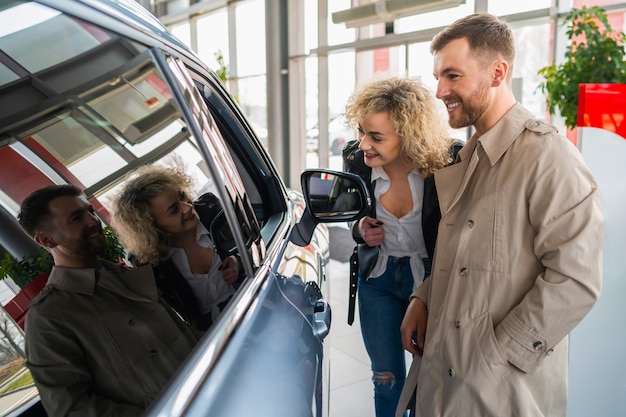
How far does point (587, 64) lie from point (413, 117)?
3380mm

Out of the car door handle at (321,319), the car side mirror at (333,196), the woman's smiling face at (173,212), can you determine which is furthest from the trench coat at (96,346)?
the car side mirror at (333,196)

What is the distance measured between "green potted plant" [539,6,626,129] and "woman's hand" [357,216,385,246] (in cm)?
343

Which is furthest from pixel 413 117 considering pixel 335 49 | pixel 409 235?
pixel 335 49

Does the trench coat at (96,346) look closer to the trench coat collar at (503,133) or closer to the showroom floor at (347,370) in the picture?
the trench coat collar at (503,133)

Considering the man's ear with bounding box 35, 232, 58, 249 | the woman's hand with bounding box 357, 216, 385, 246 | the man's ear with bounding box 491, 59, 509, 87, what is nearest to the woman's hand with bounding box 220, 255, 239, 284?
the man's ear with bounding box 35, 232, 58, 249

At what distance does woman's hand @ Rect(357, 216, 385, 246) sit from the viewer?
1954mm

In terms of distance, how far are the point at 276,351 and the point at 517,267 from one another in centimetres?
67

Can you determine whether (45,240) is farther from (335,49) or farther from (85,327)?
(335,49)

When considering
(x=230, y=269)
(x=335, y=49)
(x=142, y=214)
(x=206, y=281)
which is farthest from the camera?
(x=335, y=49)

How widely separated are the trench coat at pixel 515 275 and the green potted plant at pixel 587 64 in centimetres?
364

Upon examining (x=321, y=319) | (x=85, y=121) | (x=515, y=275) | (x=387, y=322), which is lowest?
(x=387, y=322)

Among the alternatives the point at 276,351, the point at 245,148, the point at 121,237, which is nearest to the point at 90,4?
the point at 121,237

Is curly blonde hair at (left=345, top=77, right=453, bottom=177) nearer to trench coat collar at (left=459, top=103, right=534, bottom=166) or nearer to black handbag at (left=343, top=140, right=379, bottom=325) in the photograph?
black handbag at (left=343, top=140, right=379, bottom=325)

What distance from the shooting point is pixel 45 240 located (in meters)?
0.57
